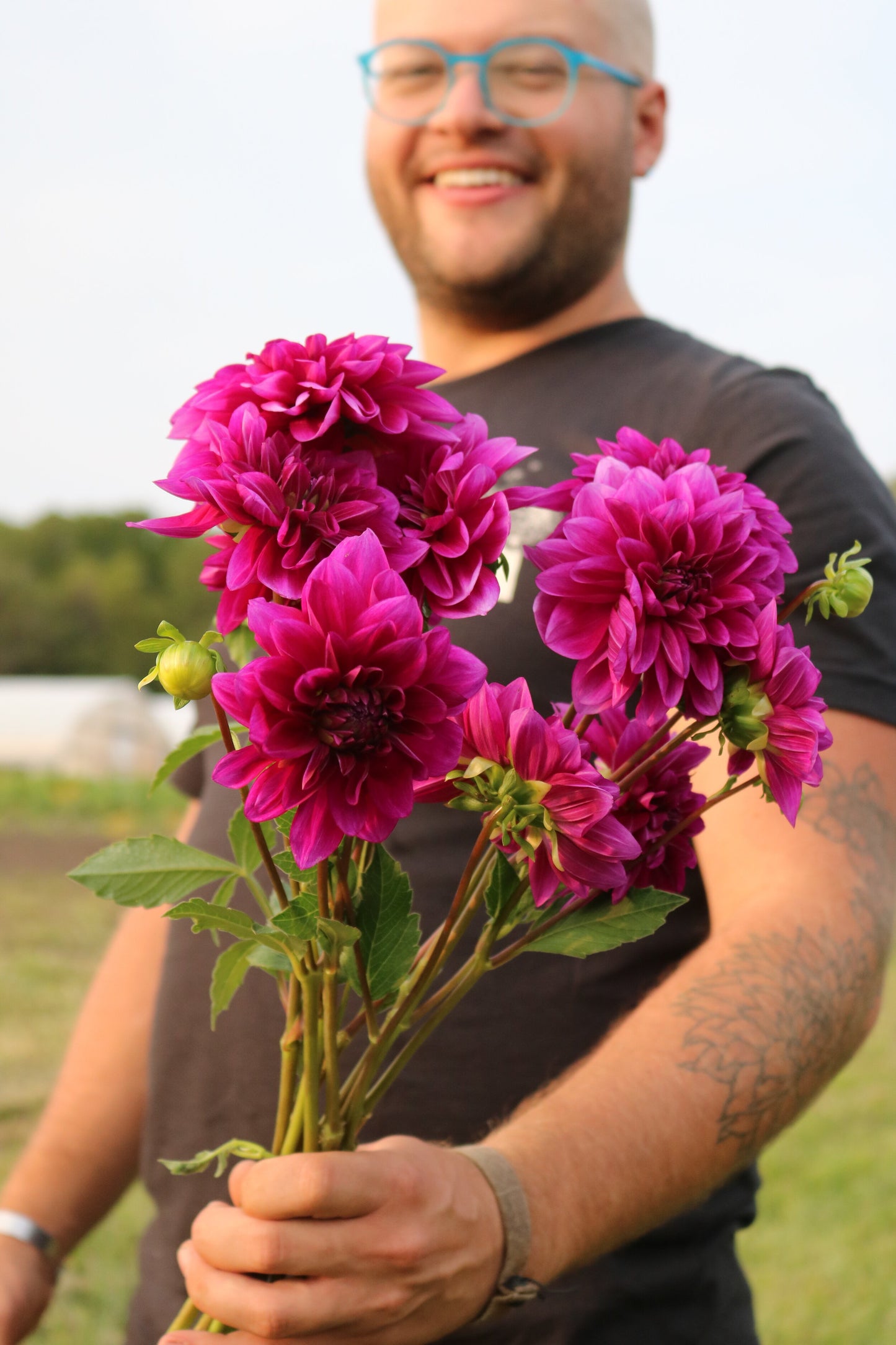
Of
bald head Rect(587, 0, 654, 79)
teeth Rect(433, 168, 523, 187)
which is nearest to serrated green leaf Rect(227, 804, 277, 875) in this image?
teeth Rect(433, 168, 523, 187)

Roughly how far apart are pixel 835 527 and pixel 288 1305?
0.96 meters

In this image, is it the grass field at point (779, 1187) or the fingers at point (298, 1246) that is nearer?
the fingers at point (298, 1246)

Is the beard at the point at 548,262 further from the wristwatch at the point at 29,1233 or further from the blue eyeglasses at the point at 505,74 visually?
the wristwatch at the point at 29,1233

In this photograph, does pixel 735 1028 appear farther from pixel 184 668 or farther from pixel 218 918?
pixel 184 668

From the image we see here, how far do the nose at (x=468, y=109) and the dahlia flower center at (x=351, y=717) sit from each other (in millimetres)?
1417

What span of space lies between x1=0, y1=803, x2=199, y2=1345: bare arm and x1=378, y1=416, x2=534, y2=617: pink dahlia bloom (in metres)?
1.23

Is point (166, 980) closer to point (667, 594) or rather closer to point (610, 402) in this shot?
point (610, 402)

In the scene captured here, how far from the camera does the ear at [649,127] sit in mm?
2010

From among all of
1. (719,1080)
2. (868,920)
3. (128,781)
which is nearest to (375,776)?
(719,1080)

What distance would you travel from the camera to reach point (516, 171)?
179 cm

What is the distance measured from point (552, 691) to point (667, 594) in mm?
765

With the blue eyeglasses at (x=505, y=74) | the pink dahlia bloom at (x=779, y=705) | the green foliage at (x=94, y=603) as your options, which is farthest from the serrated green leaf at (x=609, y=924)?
the green foliage at (x=94, y=603)

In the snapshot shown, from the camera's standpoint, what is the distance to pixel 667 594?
66 cm

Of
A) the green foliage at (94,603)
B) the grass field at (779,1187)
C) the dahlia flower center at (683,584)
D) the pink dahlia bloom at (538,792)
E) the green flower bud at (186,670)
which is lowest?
the green foliage at (94,603)
